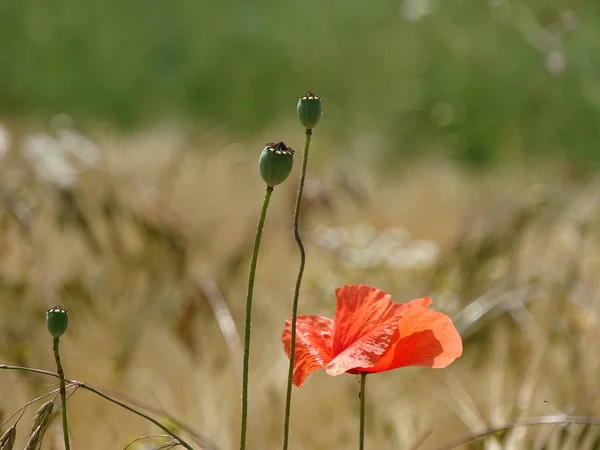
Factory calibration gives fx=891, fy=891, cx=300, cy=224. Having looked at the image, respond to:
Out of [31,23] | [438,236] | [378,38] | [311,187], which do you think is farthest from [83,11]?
[311,187]

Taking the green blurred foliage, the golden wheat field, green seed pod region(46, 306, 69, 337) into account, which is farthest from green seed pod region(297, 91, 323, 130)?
the green blurred foliage

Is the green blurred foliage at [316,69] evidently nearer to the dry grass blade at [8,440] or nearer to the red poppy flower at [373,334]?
the red poppy flower at [373,334]

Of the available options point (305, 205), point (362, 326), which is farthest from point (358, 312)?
point (305, 205)

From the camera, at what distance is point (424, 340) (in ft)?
1.53

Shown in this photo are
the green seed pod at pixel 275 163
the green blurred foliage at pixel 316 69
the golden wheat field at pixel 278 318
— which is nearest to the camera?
the green seed pod at pixel 275 163

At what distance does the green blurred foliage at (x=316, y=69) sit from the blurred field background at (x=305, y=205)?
0.04 feet

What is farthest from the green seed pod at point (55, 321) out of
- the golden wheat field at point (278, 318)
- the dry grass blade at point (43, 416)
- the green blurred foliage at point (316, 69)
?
the green blurred foliage at point (316, 69)

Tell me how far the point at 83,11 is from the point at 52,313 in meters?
4.32

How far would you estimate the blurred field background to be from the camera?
1085mm

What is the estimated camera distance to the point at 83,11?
446 cm

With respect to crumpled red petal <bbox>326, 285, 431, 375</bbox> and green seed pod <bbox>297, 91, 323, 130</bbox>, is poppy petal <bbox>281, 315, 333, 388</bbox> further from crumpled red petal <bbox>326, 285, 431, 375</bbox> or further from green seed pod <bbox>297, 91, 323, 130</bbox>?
green seed pod <bbox>297, 91, 323, 130</bbox>

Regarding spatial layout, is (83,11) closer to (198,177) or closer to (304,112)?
(198,177)

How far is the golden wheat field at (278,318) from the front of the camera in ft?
3.31

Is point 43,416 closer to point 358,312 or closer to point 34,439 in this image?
point 34,439
